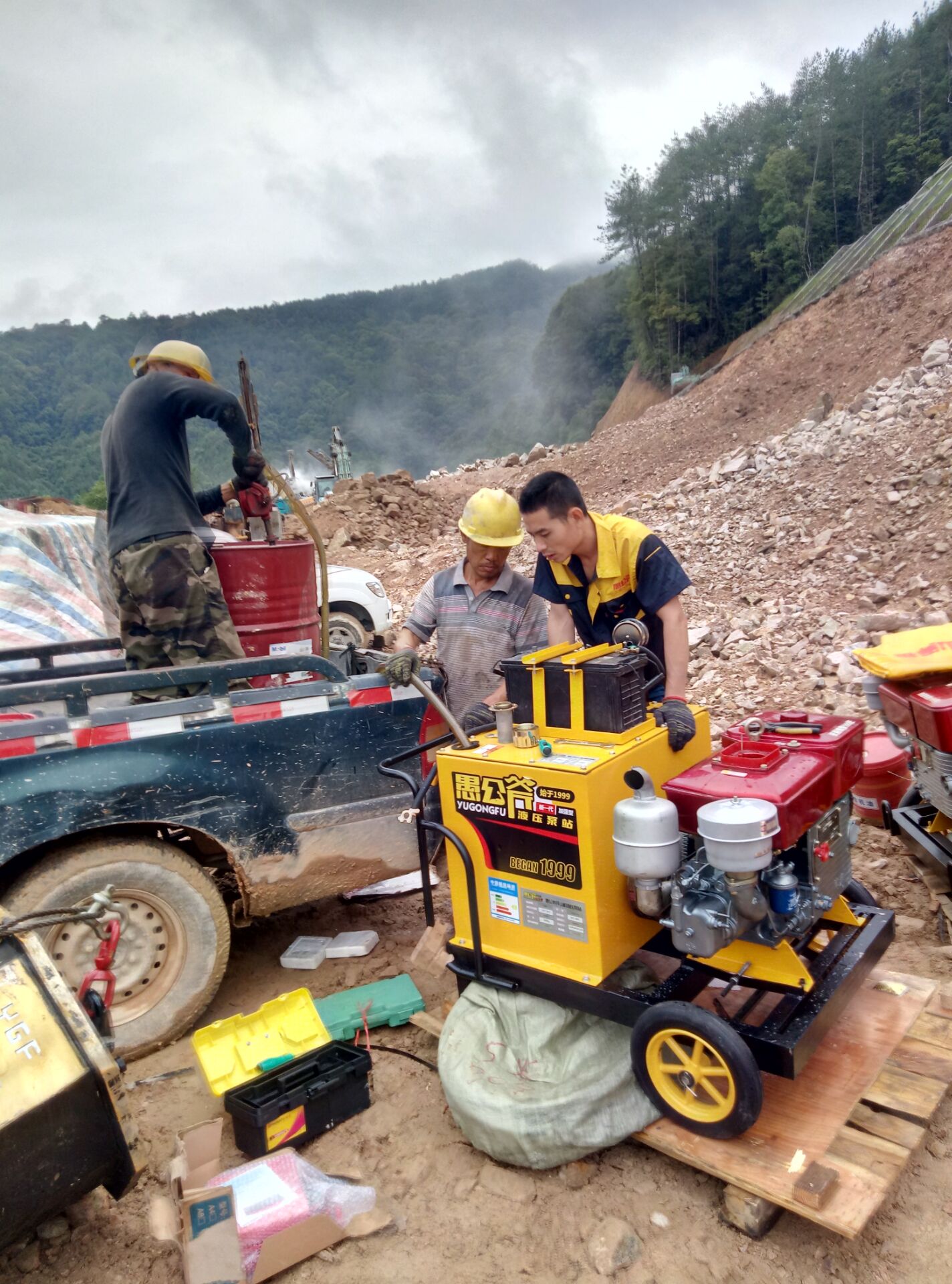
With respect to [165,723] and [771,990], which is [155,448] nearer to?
[165,723]

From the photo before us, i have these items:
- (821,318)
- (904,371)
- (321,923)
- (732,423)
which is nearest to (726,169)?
(821,318)

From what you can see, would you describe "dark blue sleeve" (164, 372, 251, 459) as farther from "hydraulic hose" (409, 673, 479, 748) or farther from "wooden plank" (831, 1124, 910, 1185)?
"wooden plank" (831, 1124, 910, 1185)

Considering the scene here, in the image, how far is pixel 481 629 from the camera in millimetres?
3670

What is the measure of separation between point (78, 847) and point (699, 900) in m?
2.04

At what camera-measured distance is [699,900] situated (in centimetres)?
215

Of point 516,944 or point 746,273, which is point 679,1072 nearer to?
point 516,944

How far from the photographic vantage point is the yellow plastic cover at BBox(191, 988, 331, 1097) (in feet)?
8.77

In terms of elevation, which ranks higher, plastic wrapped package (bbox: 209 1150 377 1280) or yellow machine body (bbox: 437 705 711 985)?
yellow machine body (bbox: 437 705 711 985)

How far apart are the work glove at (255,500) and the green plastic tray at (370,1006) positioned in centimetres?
208

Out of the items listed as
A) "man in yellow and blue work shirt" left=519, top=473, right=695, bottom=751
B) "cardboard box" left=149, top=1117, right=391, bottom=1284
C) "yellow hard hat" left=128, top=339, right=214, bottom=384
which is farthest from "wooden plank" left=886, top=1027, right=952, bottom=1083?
"yellow hard hat" left=128, top=339, right=214, bottom=384

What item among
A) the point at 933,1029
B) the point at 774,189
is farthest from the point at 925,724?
the point at 774,189

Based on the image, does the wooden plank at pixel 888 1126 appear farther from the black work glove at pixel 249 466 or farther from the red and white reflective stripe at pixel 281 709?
the black work glove at pixel 249 466

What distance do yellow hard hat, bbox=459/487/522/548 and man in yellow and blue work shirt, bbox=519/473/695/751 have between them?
0.82 feet

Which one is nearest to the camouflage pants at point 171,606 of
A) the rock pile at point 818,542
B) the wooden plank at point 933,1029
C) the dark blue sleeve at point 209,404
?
the dark blue sleeve at point 209,404
